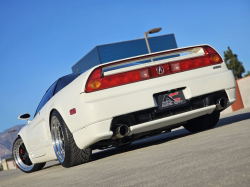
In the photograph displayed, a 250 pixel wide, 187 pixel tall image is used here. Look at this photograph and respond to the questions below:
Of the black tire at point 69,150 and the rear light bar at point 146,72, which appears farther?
the black tire at point 69,150

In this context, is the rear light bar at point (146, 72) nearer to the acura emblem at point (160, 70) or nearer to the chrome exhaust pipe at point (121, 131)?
the acura emblem at point (160, 70)

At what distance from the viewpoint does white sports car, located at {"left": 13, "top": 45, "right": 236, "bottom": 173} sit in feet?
13.6

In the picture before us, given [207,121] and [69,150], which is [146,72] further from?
[207,121]

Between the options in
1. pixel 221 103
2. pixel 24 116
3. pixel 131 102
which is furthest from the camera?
pixel 24 116

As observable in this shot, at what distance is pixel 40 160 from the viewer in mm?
5672

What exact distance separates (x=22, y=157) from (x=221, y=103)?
3768 millimetres

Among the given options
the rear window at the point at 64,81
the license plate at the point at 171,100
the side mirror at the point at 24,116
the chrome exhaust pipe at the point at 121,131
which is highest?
the rear window at the point at 64,81

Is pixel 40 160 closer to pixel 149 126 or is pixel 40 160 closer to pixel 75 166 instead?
pixel 75 166

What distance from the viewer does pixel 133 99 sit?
165 inches

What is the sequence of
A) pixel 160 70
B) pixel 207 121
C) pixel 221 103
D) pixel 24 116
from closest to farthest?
pixel 160 70
pixel 221 103
pixel 207 121
pixel 24 116

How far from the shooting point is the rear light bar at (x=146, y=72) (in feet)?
13.8

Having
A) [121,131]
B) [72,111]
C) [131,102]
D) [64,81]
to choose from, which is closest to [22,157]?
[64,81]

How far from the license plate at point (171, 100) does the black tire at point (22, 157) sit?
2996mm

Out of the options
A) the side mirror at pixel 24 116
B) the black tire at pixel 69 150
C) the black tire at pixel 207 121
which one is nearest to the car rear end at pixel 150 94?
the black tire at pixel 69 150
